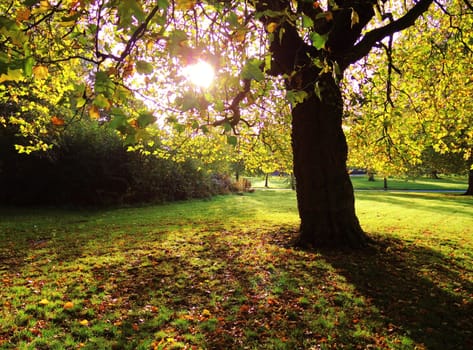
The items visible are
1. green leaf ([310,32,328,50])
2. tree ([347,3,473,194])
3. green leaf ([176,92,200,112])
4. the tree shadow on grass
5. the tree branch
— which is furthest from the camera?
tree ([347,3,473,194])

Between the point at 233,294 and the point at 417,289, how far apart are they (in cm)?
336

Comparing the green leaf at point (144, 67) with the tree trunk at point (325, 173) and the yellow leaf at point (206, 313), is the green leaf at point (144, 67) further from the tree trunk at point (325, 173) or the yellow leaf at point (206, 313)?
the tree trunk at point (325, 173)

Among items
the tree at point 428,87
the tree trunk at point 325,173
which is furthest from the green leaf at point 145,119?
the tree at point 428,87

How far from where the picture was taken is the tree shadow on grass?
4.14 metres

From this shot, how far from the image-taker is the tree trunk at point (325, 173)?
765 cm

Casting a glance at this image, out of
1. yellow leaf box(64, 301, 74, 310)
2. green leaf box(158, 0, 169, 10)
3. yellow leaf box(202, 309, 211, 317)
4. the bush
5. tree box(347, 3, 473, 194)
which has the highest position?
tree box(347, 3, 473, 194)

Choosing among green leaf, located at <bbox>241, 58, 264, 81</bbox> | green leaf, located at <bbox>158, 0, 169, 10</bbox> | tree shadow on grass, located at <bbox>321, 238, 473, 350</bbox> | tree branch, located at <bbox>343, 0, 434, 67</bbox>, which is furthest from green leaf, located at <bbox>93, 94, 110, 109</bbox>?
tree branch, located at <bbox>343, 0, 434, 67</bbox>

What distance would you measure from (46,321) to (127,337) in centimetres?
131

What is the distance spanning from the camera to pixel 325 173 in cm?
770

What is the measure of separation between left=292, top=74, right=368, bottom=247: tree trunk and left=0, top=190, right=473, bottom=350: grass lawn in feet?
2.14

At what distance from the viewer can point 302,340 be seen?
152 inches

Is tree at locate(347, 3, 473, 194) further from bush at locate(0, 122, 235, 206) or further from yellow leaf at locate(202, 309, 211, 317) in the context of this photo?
bush at locate(0, 122, 235, 206)

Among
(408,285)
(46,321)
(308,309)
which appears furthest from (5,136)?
(408,285)

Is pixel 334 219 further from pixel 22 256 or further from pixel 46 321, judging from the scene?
pixel 22 256
